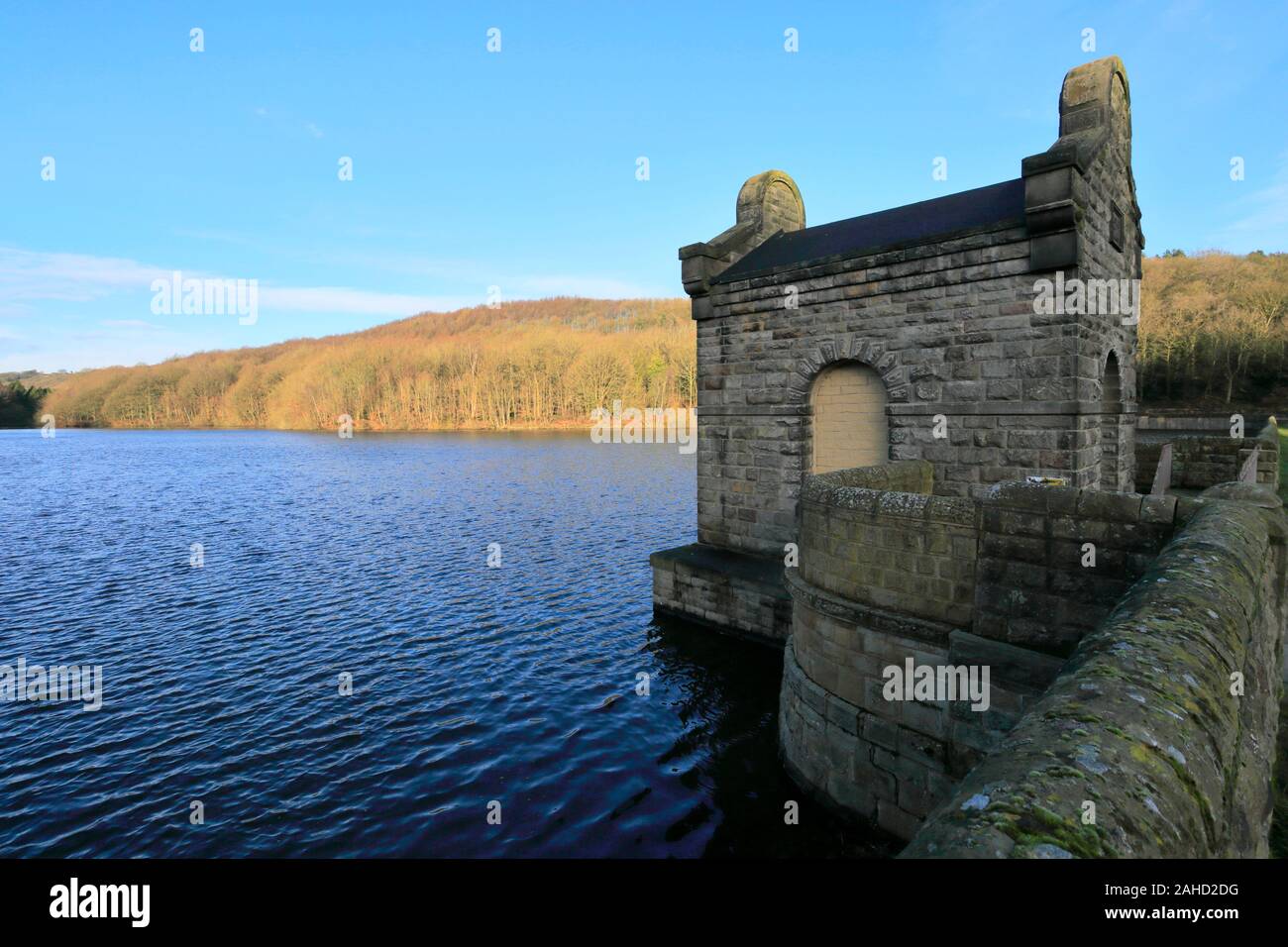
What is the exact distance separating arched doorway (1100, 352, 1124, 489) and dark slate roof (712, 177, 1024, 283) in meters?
3.80

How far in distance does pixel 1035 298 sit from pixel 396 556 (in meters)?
20.7

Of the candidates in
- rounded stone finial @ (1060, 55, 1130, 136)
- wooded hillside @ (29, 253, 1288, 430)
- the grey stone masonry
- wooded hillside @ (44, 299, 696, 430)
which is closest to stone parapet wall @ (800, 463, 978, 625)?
the grey stone masonry

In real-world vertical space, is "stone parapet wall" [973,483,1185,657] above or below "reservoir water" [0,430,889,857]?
above

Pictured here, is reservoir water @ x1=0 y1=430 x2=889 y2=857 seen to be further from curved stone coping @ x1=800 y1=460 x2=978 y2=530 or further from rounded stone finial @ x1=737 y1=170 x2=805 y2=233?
rounded stone finial @ x1=737 y1=170 x2=805 y2=233

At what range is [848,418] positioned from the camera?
14031 millimetres

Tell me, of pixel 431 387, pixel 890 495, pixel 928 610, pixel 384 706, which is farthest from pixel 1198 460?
pixel 431 387

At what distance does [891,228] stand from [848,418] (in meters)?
4.50

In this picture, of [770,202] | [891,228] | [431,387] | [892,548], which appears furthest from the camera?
[431,387]

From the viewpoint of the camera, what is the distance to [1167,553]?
4816 millimetres

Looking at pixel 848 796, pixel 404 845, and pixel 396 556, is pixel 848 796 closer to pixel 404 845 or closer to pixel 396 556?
pixel 404 845

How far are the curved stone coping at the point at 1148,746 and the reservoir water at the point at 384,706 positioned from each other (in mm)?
5307

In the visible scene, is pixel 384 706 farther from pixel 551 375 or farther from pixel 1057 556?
pixel 551 375

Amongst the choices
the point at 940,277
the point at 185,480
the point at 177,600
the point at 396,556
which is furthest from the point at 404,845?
the point at 185,480

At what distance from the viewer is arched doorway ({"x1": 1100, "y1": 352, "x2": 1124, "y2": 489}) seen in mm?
13242
